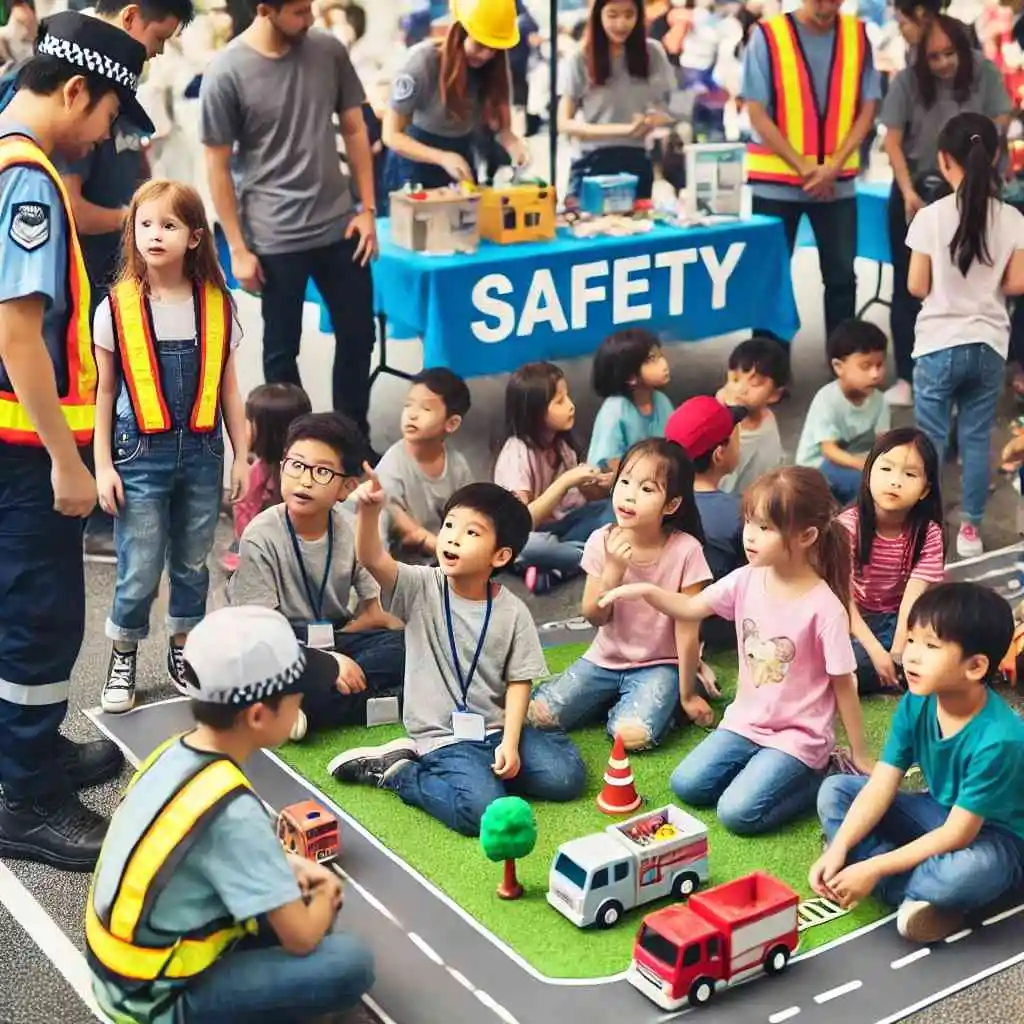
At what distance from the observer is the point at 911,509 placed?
488 cm

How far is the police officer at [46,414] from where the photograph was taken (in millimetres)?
3545

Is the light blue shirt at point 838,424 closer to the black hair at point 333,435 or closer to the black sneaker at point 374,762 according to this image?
the black hair at point 333,435

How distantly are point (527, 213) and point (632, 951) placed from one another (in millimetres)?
4225

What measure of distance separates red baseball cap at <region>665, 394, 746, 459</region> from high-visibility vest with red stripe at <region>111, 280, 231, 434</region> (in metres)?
1.55

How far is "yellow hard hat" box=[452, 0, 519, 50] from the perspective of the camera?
6.75 meters

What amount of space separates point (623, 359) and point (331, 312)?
1288mm

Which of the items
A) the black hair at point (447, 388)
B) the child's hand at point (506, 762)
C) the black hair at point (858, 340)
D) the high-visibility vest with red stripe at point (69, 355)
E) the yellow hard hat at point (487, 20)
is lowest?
the child's hand at point (506, 762)

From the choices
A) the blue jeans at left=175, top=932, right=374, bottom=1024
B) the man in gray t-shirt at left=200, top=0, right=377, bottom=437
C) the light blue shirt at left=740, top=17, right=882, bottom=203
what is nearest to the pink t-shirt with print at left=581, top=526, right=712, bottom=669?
the blue jeans at left=175, top=932, right=374, bottom=1024

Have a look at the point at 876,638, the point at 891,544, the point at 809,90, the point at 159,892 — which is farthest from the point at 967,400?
the point at 159,892

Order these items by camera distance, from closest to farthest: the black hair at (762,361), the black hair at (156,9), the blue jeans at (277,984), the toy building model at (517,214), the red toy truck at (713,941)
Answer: the blue jeans at (277,984) → the red toy truck at (713,941) → the black hair at (156,9) → the black hair at (762,361) → the toy building model at (517,214)

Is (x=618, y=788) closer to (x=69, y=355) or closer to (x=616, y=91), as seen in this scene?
(x=69, y=355)

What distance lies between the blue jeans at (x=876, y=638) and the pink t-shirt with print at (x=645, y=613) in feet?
2.09

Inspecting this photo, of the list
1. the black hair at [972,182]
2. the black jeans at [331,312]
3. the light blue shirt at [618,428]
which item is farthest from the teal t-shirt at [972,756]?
the black jeans at [331,312]

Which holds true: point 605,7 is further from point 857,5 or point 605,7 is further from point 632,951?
point 632,951
